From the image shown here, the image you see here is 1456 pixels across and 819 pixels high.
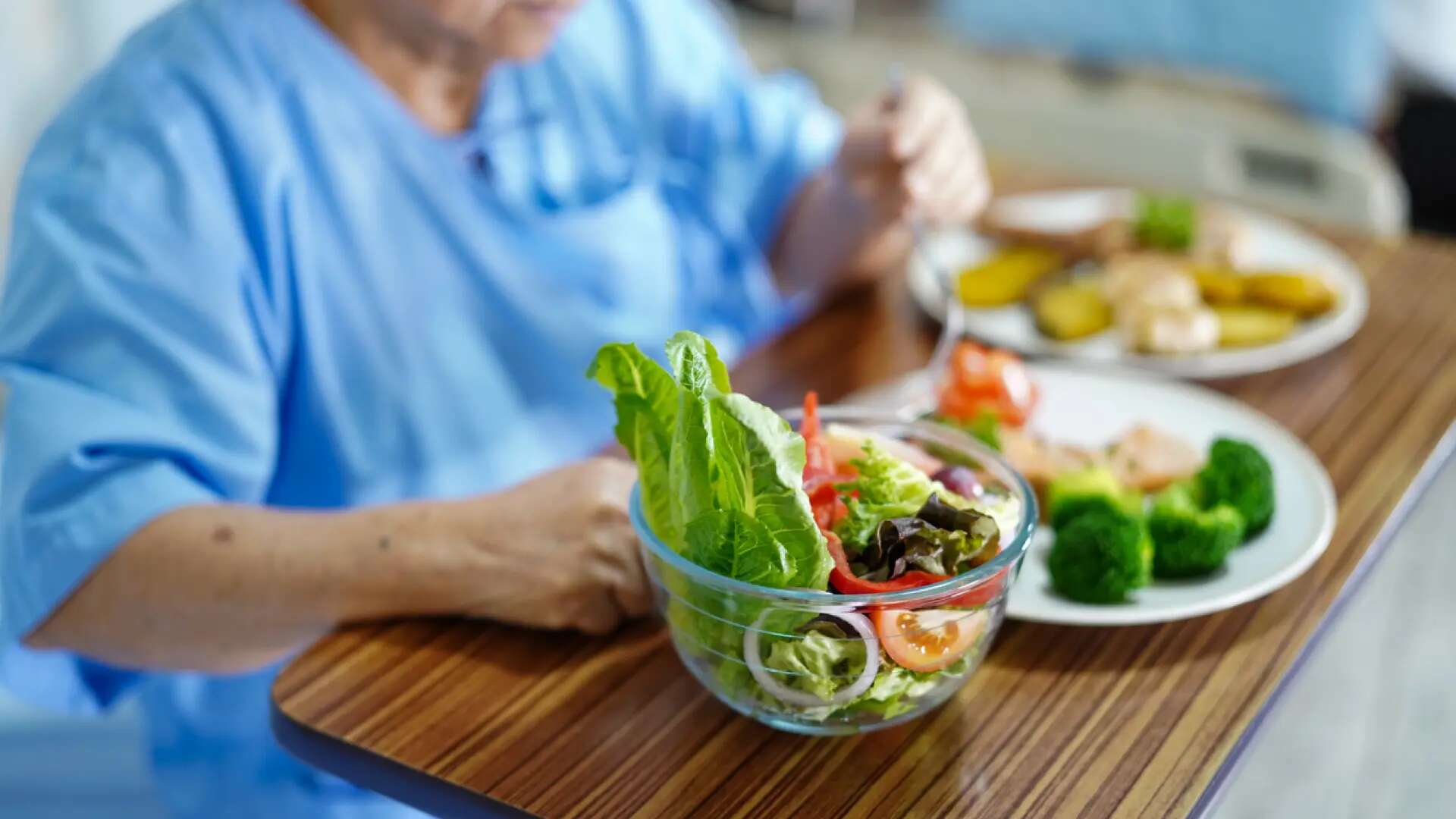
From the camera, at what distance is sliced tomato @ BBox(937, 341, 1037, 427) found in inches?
47.6

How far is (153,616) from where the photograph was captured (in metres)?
1.02

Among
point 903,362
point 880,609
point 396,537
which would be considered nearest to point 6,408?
point 396,537

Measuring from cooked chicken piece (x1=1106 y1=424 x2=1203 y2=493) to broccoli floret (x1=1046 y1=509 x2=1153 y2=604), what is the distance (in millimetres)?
140

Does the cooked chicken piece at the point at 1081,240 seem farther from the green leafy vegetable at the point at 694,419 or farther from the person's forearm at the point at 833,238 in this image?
the green leafy vegetable at the point at 694,419

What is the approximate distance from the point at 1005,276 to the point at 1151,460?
45cm

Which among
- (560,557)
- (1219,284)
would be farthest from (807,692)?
(1219,284)

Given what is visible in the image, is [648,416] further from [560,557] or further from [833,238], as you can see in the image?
[833,238]

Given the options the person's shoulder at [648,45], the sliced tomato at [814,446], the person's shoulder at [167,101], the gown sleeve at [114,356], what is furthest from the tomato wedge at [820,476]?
the person's shoulder at [648,45]

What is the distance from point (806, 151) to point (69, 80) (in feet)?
3.61

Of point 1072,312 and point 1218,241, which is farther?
point 1218,241

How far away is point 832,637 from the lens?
0.80m

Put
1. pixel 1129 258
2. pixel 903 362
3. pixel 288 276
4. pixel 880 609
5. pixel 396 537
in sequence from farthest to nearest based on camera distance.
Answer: pixel 1129 258 → pixel 903 362 → pixel 288 276 → pixel 396 537 → pixel 880 609

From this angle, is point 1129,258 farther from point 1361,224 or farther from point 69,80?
point 69,80

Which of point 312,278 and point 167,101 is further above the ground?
point 167,101
